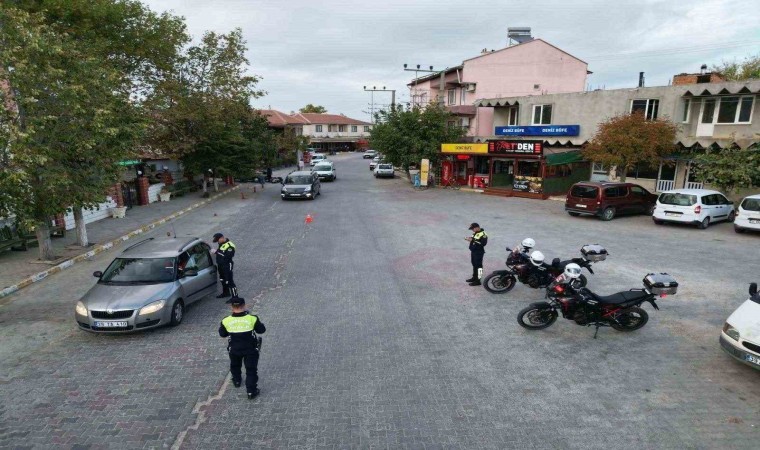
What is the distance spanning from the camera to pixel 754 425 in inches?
220

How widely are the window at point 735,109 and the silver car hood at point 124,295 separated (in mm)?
25603

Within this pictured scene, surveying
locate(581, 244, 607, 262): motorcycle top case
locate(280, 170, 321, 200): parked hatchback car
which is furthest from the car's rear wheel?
locate(280, 170, 321, 200): parked hatchback car

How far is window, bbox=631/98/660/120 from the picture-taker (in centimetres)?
2364

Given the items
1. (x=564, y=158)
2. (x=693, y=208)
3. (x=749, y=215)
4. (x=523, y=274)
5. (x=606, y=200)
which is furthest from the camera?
(x=564, y=158)

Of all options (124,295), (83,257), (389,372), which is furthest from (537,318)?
(83,257)

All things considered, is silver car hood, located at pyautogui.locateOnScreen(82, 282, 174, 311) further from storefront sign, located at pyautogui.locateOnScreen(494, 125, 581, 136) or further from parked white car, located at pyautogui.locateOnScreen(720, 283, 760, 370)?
storefront sign, located at pyautogui.locateOnScreen(494, 125, 581, 136)

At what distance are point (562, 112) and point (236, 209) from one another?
819 inches

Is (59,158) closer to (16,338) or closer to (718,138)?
(16,338)

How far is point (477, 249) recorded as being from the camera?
10.6m

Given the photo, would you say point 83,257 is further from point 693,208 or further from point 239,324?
point 693,208

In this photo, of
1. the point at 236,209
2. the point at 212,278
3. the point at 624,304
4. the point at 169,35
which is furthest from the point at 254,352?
the point at 169,35

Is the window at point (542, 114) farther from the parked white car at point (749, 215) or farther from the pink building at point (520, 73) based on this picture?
the parked white car at point (749, 215)

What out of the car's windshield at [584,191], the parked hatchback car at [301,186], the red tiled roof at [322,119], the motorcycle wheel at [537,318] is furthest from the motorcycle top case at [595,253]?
the red tiled roof at [322,119]

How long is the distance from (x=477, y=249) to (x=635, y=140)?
14.9 m
